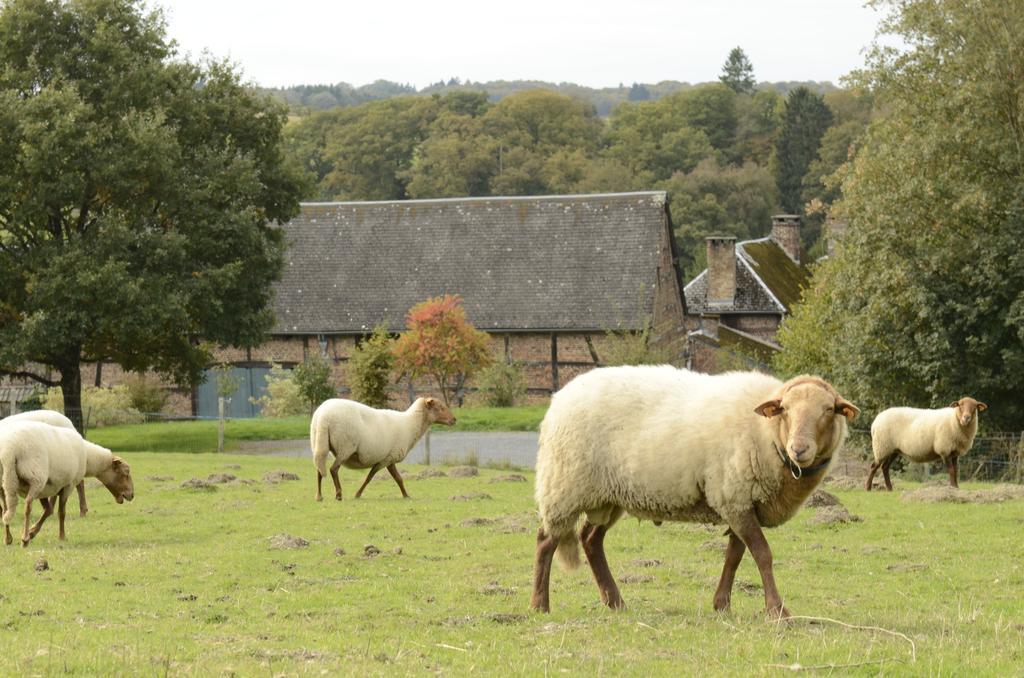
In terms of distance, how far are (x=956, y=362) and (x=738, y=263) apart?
1173 inches

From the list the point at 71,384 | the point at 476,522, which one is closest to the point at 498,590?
the point at 476,522

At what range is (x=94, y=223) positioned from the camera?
32.8m

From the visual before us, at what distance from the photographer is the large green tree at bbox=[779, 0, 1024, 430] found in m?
29.6

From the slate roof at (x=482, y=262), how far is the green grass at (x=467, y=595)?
26.6 m

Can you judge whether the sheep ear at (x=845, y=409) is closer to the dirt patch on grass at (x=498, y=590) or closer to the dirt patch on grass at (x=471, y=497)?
the dirt patch on grass at (x=498, y=590)

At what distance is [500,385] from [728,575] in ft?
104

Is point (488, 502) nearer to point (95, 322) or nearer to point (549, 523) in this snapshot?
point (549, 523)

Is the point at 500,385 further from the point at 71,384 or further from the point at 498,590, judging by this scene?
the point at 498,590

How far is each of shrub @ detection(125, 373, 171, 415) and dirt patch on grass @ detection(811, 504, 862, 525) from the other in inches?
1121

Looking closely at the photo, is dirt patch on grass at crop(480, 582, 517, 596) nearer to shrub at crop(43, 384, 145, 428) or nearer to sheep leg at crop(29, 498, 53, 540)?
sheep leg at crop(29, 498, 53, 540)

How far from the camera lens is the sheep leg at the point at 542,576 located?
10297 millimetres

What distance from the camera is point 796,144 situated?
95688 millimetres

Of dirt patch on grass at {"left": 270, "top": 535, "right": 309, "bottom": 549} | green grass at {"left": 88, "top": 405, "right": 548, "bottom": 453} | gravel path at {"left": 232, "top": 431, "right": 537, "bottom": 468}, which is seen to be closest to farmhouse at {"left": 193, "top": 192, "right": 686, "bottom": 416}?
green grass at {"left": 88, "top": 405, "right": 548, "bottom": 453}

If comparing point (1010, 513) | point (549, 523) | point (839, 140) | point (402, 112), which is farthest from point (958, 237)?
point (402, 112)
